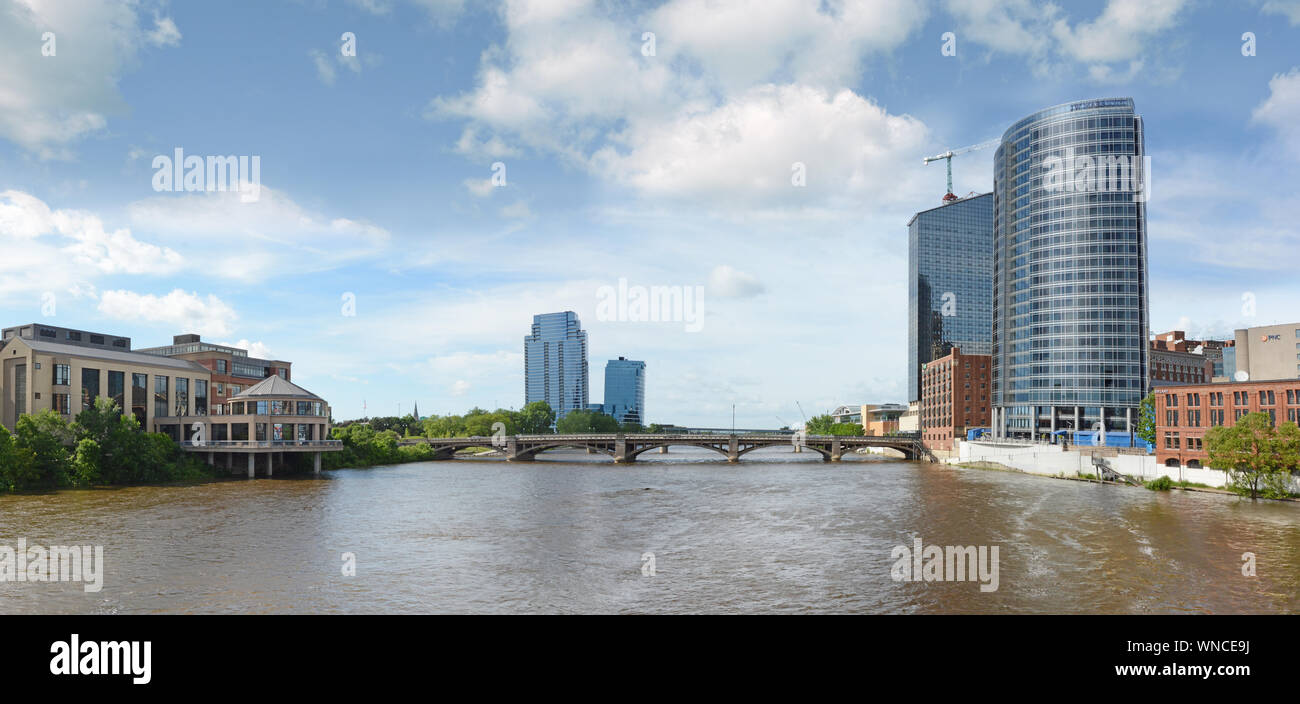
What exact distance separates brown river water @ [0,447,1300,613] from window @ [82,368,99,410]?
2276 centimetres

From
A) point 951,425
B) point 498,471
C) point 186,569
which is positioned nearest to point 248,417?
point 498,471

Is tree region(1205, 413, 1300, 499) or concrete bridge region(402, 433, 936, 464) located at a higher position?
tree region(1205, 413, 1300, 499)

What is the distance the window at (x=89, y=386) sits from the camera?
9712cm

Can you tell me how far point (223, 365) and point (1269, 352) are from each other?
570 feet

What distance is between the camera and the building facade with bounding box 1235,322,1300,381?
11225cm

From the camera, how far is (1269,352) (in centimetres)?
11525

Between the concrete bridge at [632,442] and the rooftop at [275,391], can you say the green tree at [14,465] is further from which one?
the concrete bridge at [632,442]

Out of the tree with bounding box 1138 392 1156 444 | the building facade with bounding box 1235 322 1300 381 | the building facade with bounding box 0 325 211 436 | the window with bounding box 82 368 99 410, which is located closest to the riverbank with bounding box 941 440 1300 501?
the tree with bounding box 1138 392 1156 444

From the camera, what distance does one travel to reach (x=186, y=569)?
40312 millimetres

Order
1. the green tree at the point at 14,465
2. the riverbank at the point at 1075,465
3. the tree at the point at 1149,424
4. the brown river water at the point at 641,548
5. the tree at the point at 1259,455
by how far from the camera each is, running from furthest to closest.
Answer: the tree at the point at 1149,424 → the riverbank at the point at 1075,465 → the green tree at the point at 14,465 → the tree at the point at 1259,455 → the brown river water at the point at 641,548

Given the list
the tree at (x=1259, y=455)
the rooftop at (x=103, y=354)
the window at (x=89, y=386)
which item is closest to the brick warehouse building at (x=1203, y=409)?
the tree at (x=1259, y=455)

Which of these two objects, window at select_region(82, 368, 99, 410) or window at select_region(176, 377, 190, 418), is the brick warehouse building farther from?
window at select_region(82, 368, 99, 410)

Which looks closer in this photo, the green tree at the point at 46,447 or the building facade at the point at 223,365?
the green tree at the point at 46,447

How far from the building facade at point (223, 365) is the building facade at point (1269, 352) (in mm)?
158749
